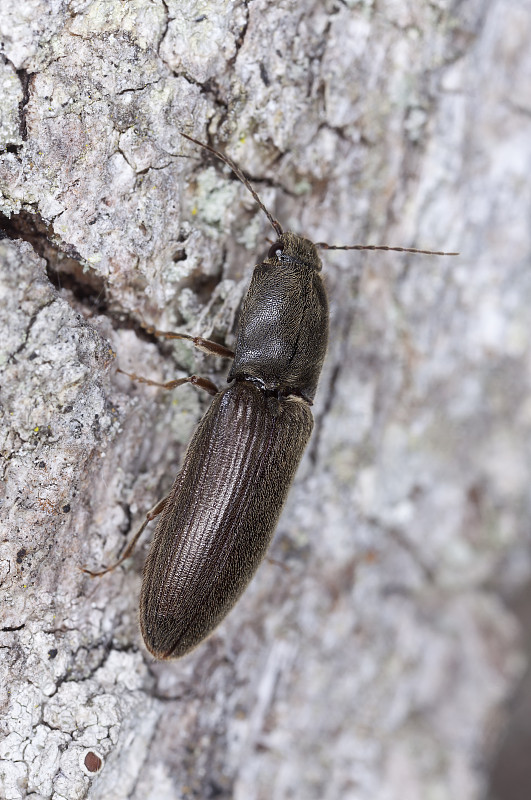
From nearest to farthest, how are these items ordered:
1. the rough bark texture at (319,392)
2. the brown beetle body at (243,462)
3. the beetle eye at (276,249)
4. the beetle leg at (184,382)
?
the rough bark texture at (319,392) → the brown beetle body at (243,462) → the beetle leg at (184,382) → the beetle eye at (276,249)

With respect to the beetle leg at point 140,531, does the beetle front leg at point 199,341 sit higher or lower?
higher

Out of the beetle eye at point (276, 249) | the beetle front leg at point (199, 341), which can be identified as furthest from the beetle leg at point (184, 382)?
the beetle eye at point (276, 249)

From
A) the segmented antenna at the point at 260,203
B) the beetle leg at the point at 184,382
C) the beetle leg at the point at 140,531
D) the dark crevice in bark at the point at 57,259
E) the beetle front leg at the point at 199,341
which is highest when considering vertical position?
the segmented antenna at the point at 260,203

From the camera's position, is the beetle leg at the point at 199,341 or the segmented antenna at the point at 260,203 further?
the beetle leg at the point at 199,341

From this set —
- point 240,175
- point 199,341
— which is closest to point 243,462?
point 199,341

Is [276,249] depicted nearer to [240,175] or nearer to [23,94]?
[240,175]

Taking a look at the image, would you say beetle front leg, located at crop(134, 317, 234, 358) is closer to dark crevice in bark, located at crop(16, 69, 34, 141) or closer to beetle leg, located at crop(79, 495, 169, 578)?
beetle leg, located at crop(79, 495, 169, 578)

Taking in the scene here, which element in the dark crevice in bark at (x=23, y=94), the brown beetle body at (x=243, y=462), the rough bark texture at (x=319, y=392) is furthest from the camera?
the brown beetle body at (x=243, y=462)

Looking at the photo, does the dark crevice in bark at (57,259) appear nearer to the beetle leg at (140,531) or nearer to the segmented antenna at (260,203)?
the segmented antenna at (260,203)
